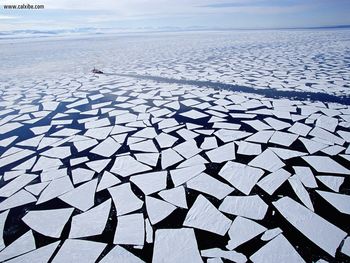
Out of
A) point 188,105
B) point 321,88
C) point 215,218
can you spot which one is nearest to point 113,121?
point 188,105

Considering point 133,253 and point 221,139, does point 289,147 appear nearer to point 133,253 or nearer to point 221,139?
point 221,139

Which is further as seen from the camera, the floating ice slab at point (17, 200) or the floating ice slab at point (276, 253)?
the floating ice slab at point (17, 200)

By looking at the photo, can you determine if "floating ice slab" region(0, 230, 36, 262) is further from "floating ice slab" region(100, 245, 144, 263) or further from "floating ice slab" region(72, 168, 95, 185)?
"floating ice slab" region(72, 168, 95, 185)

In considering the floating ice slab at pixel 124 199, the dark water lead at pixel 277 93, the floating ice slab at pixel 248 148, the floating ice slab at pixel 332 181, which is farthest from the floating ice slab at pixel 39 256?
the dark water lead at pixel 277 93

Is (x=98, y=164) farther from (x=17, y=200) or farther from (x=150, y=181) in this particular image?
(x=17, y=200)

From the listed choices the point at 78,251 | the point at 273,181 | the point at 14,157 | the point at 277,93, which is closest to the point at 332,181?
the point at 273,181

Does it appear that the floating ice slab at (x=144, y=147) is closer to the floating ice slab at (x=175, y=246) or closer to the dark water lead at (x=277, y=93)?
the floating ice slab at (x=175, y=246)

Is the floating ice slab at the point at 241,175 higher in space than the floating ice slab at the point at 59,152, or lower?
higher
